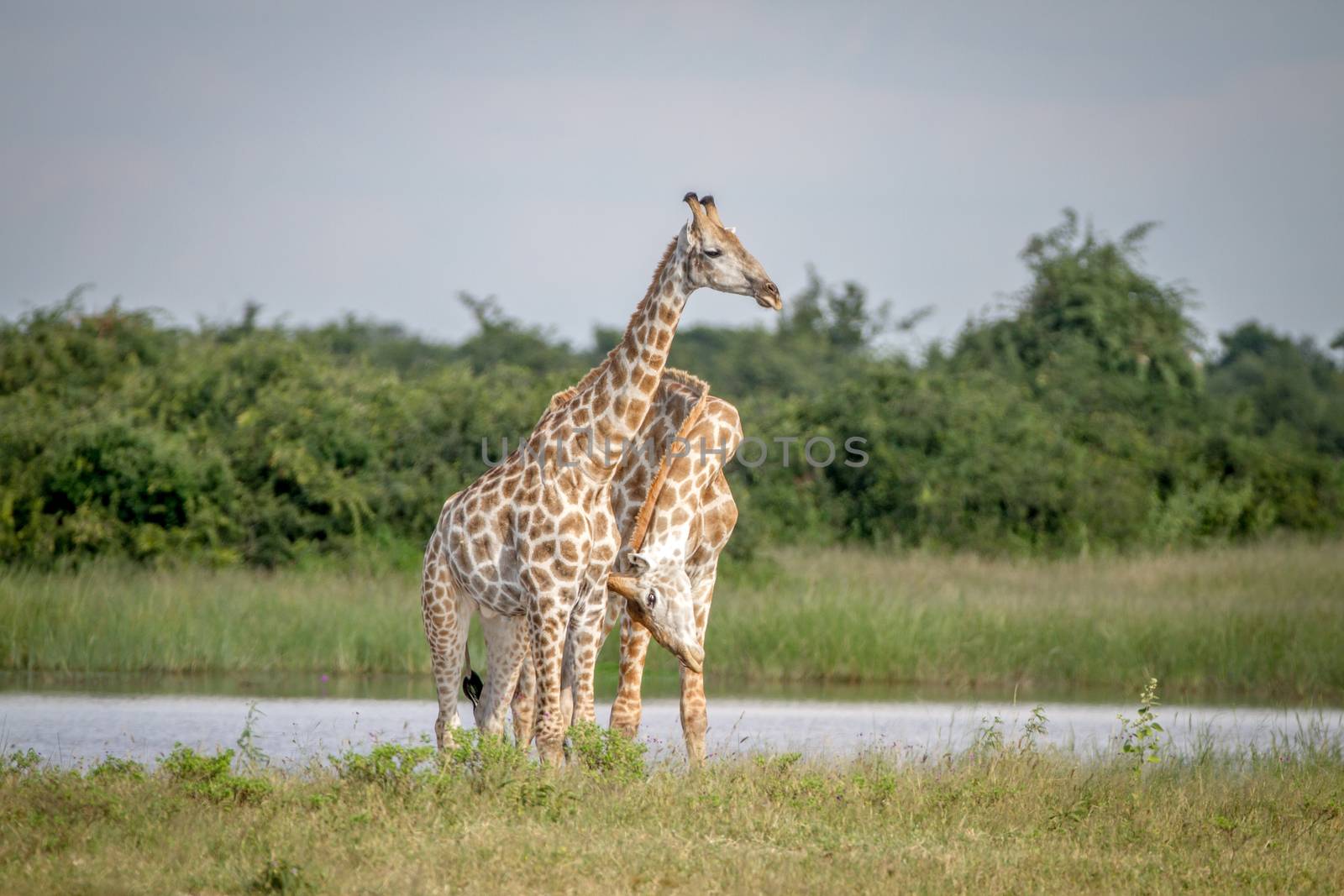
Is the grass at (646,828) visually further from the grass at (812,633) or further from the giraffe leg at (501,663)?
the grass at (812,633)

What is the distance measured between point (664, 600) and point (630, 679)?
832mm

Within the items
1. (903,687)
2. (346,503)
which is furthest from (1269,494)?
(346,503)

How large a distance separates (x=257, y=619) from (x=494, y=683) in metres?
7.35

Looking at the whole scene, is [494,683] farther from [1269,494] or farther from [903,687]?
[1269,494]

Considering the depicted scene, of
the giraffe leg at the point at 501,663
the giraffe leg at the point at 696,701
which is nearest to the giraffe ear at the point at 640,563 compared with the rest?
the giraffe leg at the point at 696,701

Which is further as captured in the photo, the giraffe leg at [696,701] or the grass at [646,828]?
the giraffe leg at [696,701]

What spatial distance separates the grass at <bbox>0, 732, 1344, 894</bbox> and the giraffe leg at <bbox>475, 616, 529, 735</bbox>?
62 cm

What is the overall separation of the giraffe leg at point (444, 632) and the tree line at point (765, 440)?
9.88m

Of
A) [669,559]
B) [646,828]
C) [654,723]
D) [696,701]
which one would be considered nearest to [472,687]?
[696,701]

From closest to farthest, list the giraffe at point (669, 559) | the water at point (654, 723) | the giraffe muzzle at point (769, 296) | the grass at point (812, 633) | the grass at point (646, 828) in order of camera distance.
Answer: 1. the grass at point (646, 828)
2. the giraffe muzzle at point (769, 296)
3. the giraffe at point (669, 559)
4. the water at point (654, 723)
5. the grass at point (812, 633)

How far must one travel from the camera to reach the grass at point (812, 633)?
15219mm

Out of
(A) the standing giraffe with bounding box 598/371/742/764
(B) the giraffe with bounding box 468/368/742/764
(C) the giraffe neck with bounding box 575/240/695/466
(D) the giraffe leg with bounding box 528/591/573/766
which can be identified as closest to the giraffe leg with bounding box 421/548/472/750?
(B) the giraffe with bounding box 468/368/742/764

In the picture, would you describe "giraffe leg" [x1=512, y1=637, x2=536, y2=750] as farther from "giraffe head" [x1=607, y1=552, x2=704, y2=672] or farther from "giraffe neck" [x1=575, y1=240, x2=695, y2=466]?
"giraffe neck" [x1=575, y1=240, x2=695, y2=466]

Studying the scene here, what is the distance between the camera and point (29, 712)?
12094 millimetres
